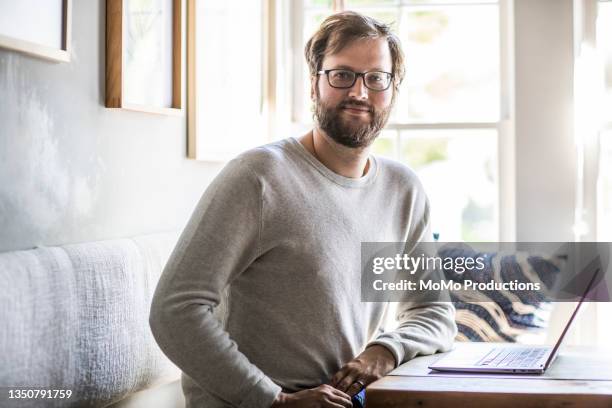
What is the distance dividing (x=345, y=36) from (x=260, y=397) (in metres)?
0.84

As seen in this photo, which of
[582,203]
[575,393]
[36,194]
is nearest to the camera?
[575,393]

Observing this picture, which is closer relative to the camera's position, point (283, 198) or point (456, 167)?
point (283, 198)

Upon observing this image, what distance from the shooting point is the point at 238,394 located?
1.55 meters

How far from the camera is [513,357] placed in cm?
174

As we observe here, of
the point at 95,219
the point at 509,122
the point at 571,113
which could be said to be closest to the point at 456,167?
the point at 509,122

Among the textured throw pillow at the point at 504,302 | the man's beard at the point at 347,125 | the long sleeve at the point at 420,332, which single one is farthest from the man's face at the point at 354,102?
the textured throw pillow at the point at 504,302

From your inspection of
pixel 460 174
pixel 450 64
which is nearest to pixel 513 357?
pixel 460 174

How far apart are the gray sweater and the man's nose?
0.17 meters

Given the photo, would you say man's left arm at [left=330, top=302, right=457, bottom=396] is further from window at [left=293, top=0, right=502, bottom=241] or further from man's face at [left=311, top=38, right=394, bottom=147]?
window at [left=293, top=0, right=502, bottom=241]

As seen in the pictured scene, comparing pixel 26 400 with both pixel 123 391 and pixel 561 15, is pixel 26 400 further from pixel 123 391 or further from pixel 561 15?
pixel 561 15

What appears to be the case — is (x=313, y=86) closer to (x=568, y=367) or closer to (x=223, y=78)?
(x=223, y=78)

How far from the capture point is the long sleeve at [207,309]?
1.56 meters

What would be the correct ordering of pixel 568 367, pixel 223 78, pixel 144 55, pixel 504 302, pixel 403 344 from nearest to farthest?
pixel 568 367, pixel 403 344, pixel 144 55, pixel 223 78, pixel 504 302

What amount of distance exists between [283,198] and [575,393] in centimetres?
68
